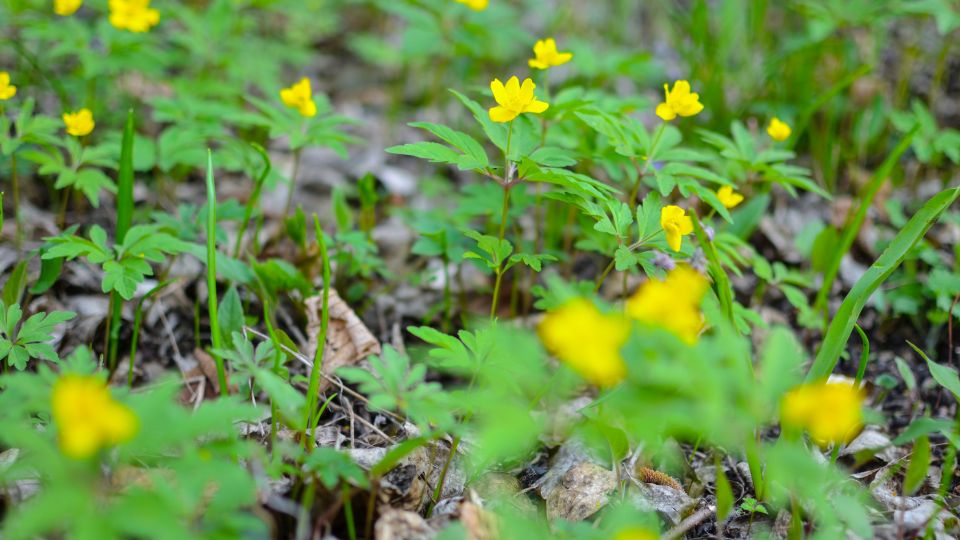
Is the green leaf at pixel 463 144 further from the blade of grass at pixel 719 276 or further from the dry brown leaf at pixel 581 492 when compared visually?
the dry brown leaf at pixel 581 492

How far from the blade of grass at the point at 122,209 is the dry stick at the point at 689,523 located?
1664 millimetres

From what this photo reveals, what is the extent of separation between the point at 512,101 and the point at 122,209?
130 cm

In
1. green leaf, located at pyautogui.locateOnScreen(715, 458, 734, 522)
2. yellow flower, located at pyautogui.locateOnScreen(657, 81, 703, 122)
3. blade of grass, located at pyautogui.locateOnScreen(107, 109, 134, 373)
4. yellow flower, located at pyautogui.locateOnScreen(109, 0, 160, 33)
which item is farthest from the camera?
yellow flower, located at pyautogui.locateOnScreen(109, 0, 160, 33)

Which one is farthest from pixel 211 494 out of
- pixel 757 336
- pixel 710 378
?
pixel 757 336

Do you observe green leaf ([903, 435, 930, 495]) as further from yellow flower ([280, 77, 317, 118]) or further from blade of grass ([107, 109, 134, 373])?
blade of grass ([107, 109, 134, 373])

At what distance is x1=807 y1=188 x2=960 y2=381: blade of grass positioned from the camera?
1714mm

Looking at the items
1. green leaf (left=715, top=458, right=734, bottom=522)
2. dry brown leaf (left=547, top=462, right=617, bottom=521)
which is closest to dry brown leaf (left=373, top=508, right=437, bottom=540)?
dry brown leaf (left=547, top=462, right=617, bottom=521)

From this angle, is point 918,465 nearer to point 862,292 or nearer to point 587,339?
point 862,292

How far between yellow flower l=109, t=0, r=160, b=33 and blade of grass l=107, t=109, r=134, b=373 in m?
0.66

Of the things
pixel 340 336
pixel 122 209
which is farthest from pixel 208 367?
pixel 122 209

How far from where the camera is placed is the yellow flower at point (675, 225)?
1.68 m

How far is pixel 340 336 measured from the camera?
89.9 inches

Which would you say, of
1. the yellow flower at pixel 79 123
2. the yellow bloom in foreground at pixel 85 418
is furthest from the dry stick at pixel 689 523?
the yellow flower at pixel 79 123

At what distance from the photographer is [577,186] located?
1.80 metres
